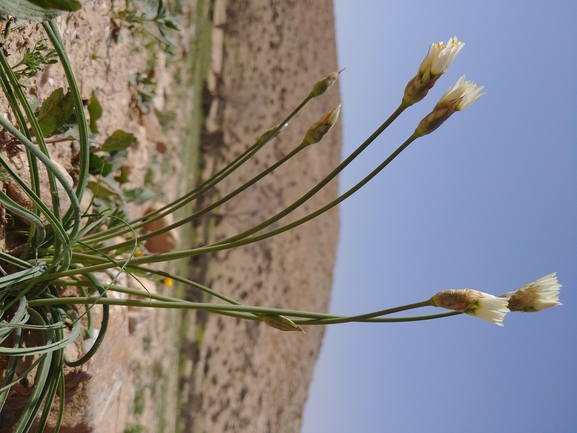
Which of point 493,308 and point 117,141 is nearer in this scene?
point 493,308

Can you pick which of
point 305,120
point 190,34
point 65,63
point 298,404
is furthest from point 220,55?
point 298,404

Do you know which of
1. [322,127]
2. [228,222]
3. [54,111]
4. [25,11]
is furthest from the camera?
[228,222]

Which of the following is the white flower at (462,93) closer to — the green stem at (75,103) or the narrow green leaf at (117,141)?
the green stem at (75,103)

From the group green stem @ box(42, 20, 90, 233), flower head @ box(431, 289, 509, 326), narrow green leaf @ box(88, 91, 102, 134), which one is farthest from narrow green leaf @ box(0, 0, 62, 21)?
narrow green leaf @ box(88, 91, 102, 134)

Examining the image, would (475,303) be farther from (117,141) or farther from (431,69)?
(117,141)

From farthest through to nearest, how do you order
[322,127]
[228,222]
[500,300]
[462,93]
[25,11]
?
[228,222] → [322,127] → [462,93] → [500,300] → [25,11]

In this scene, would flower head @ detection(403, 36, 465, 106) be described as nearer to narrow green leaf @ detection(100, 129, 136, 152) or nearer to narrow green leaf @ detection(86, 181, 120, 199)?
narrow green leaf @ detection(100, 129, 136, 152)

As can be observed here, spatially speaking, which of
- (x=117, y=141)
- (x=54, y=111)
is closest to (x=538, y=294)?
(x=54, y=111)
